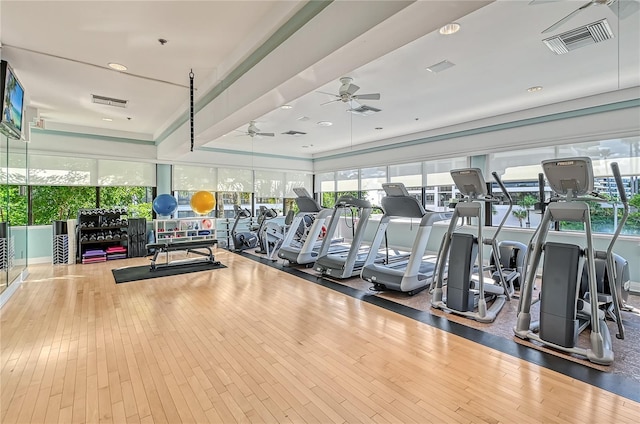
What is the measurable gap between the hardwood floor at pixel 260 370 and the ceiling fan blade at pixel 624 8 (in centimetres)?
303

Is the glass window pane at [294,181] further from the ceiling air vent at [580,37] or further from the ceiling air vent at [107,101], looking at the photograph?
the ceiling air vent at [580,37]

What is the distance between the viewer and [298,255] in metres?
6.32

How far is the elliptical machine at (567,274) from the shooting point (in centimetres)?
275

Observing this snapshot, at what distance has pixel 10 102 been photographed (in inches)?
160

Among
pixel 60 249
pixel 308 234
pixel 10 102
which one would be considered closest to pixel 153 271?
pixel 60 249

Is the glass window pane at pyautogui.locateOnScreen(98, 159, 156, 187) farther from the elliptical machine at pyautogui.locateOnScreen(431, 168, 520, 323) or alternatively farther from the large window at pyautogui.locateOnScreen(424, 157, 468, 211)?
the elliptical machine at pyautogui.locateOnScreen(431, 168, 520, 323)

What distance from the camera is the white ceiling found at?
2.78 m

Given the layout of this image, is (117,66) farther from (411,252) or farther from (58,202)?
(411,252)

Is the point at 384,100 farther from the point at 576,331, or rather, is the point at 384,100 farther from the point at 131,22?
the point at 576,331

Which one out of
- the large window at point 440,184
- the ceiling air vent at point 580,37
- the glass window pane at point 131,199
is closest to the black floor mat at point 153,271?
the glass window pane at point 131,199

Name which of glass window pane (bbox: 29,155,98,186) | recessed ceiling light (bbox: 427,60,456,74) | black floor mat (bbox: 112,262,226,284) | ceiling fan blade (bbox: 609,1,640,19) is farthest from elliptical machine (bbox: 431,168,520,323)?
glass window pane (bbox: 29,155,98,186)

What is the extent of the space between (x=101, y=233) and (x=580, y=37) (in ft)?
29.8

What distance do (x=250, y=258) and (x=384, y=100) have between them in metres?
4.53

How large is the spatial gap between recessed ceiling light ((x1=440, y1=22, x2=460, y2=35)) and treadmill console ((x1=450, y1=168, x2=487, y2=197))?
150 centimetres
